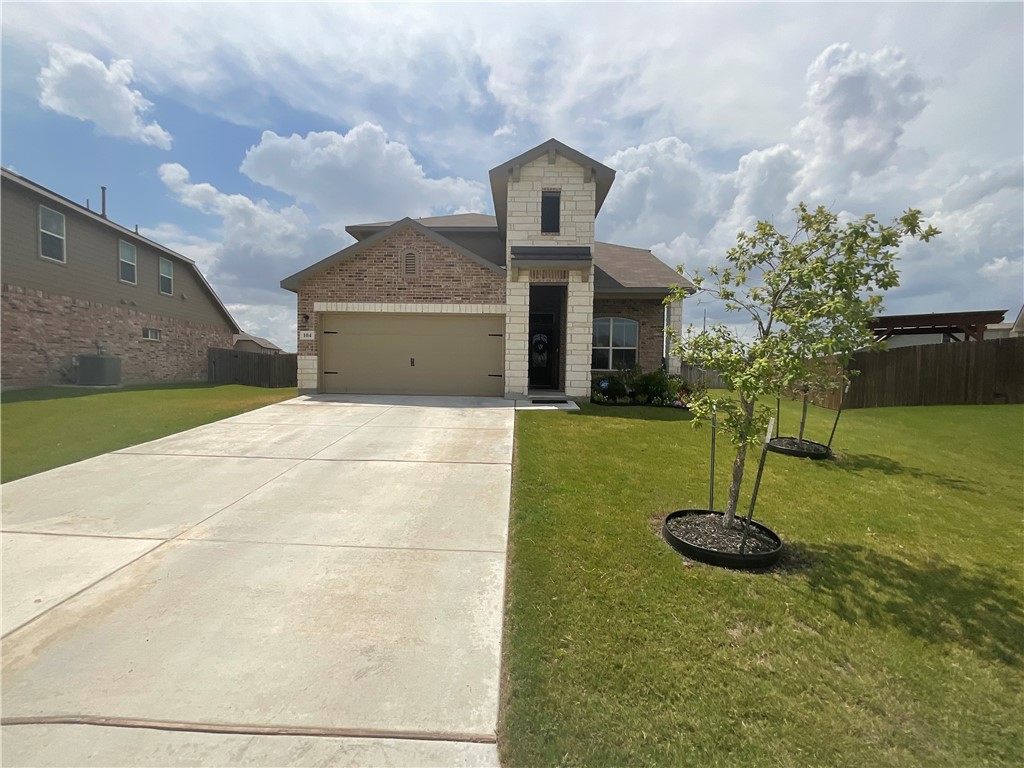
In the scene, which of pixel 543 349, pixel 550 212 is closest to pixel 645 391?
pixel 543 349

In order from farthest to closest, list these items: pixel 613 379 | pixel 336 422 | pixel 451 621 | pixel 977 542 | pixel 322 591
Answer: pixel 613 379, pixel 336 422, pixel 977 542, pixel 322 591, pixel 451 621

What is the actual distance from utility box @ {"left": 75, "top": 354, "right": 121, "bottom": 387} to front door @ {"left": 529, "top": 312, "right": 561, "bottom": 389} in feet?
47.4

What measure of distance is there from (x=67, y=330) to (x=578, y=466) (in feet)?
58.8

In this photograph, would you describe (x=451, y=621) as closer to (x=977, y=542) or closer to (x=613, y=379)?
(x=977, y=542)

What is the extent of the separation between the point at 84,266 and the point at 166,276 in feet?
13.7

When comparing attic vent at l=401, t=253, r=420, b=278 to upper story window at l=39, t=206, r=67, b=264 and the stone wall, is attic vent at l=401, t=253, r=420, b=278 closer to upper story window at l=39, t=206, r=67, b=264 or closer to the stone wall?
the stone wall

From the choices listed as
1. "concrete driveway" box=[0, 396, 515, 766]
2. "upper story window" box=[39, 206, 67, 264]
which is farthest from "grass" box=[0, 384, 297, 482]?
"upper story window" box=[39, 206, 67, 264]

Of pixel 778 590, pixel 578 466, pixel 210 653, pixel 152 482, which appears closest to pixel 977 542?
pixel 778 590

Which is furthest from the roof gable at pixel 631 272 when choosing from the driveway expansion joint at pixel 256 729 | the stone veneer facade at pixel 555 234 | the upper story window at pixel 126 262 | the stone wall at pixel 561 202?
the upper story window at pixel 126 262

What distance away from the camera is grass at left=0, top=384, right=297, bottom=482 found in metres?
6.73

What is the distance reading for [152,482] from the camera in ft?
18.1

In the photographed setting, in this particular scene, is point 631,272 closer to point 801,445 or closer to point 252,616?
point 801,445

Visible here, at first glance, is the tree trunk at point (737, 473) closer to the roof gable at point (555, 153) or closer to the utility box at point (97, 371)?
the roof gable at point (555, 153)

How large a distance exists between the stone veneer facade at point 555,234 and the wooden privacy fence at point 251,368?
11552 mm
